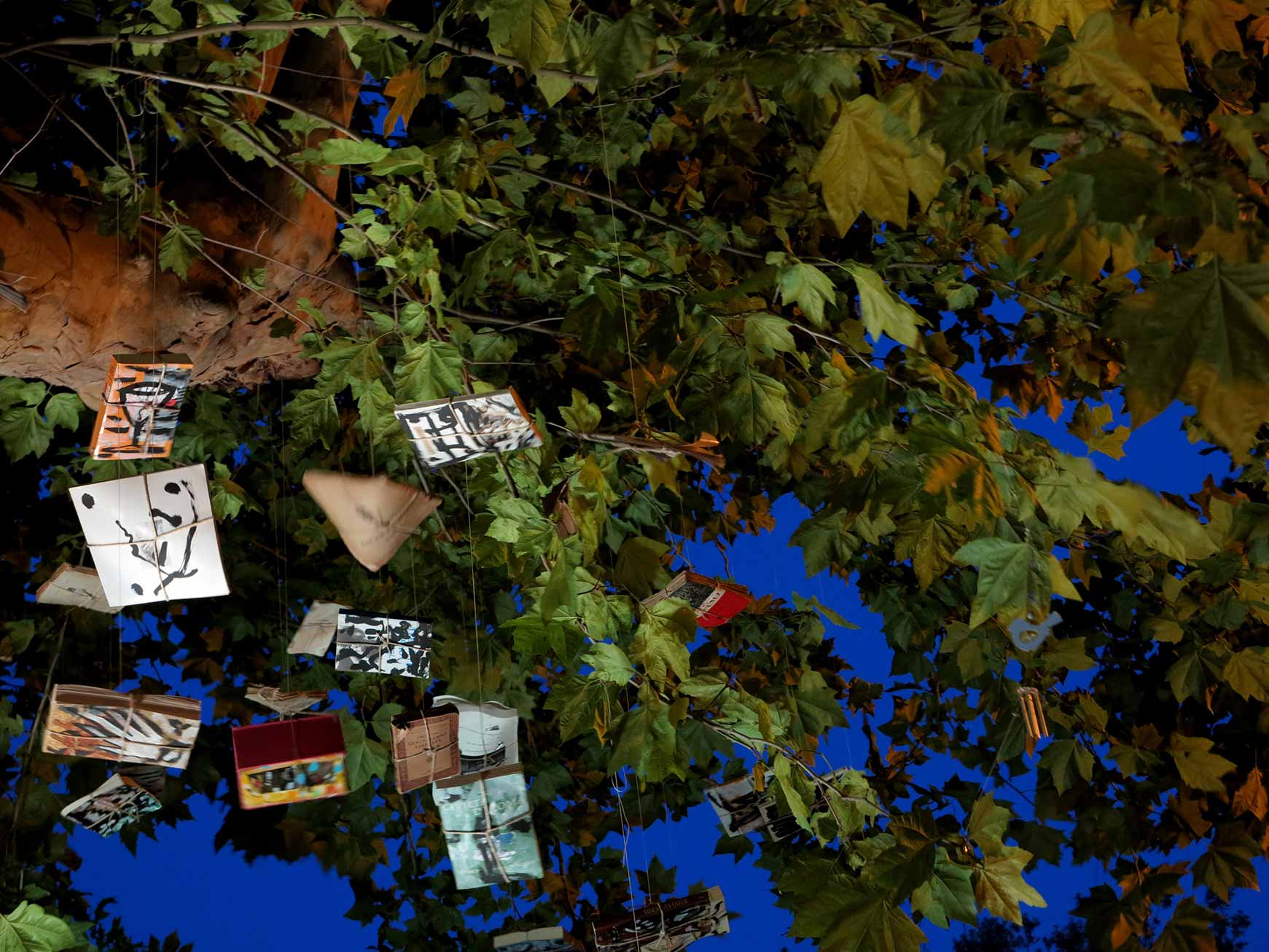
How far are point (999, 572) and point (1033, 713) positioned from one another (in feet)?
3.34

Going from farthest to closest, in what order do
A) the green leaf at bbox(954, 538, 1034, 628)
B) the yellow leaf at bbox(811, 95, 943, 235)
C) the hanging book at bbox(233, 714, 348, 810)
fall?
the hanging book at bbox(233, 714, 348, 810), the green leaf at bbox(954, 538, 1034, 628), the yellow leaf at bbox(811, 95, 943, 235)

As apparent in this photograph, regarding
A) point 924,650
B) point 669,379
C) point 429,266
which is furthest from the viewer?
point 924,650

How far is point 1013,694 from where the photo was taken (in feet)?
8.80

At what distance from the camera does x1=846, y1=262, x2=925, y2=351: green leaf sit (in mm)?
1597

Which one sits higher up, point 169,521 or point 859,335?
point 859,335

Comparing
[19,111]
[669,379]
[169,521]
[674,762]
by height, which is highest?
[19,111]

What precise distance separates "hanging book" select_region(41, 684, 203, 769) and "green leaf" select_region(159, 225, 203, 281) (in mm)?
624

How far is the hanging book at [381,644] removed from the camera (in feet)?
6.97

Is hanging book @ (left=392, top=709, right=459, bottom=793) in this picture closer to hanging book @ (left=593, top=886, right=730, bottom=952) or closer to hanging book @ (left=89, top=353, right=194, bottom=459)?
hanging book @ (left=593, top=886, right=730, bottom=952)

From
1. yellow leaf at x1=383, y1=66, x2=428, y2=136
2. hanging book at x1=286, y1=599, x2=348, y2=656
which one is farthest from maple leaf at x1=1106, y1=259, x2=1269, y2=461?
hanging book at x1=286, y1=599, x2=348, y2=656

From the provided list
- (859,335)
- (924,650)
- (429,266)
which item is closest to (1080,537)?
(924,650)

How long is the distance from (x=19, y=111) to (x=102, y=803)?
1.11 m

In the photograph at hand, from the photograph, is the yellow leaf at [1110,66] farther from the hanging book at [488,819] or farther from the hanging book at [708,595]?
the hanging book at [488,819]

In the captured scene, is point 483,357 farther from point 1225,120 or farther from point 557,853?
point 1225,120
